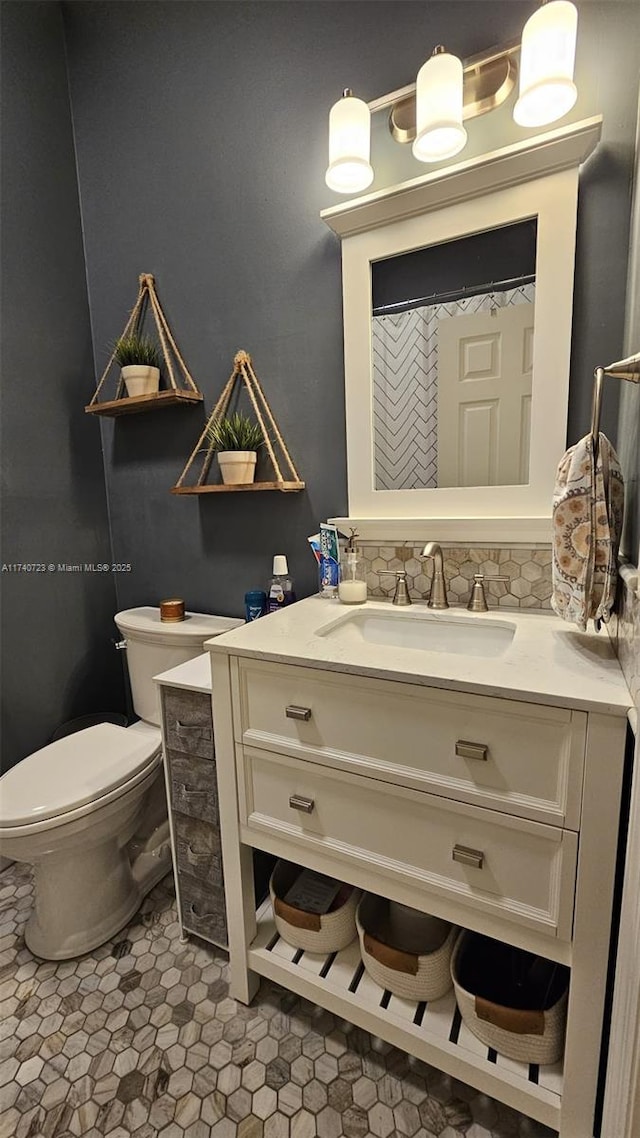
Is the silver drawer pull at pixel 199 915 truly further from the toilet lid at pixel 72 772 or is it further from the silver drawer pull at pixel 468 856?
the silver drawer pull at pixel 468 856

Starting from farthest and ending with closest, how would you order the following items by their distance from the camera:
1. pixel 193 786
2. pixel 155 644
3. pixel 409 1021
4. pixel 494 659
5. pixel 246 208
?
pixel 155 644, pixel 246 208, pixel 193 786, pixel 409 1021, pixel 494 659

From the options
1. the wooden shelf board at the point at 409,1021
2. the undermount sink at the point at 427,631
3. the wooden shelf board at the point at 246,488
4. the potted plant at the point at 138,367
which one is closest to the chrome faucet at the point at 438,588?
the undermount sink at the point at 427,631

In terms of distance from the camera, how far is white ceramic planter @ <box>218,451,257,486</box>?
1.43 m

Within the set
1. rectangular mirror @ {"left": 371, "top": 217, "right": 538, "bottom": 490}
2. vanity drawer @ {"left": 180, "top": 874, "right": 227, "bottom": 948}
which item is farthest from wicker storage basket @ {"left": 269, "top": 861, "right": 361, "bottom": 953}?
rectangular mirror @ {"left": 371, "top": 217, "right": 538, "bottom": 490}

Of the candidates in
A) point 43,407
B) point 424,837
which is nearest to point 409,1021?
point 424,837

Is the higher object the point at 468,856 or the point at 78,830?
the point at 468,856

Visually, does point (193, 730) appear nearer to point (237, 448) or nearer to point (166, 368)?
point (237, 448)

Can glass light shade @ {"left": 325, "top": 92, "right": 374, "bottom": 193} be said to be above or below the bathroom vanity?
above

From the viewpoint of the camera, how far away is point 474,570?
3.97 feet

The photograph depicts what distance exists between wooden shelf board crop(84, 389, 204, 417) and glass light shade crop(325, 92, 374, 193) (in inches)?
27.6

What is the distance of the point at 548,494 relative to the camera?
3.67 feet

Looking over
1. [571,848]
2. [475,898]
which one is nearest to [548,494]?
[571,848]

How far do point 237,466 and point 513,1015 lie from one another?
1.36 m

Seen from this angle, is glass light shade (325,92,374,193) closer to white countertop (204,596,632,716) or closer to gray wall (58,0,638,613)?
gray wall (58,0,638,613)
